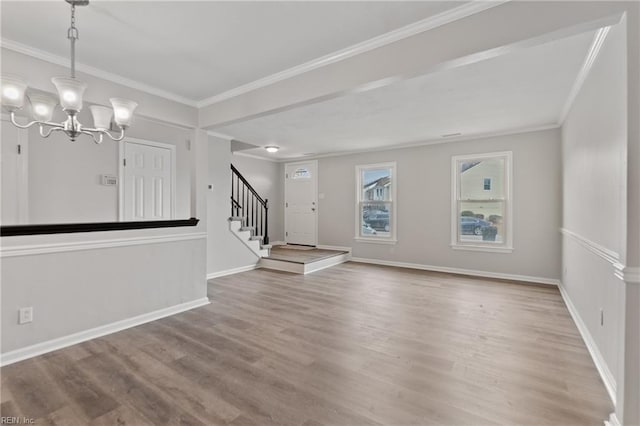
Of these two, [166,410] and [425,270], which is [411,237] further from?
[166,410]

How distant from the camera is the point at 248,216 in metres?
7.42

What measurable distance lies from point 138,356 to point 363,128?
14.0 ft

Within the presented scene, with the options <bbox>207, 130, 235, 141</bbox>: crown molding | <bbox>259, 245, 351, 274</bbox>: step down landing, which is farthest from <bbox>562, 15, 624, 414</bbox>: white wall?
<bbox>207, 130, 235, 141</bbox>: crown molding

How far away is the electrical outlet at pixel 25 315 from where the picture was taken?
253cm

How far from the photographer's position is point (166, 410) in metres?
1.87

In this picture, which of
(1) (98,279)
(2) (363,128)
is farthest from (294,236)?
(1) (98,279)

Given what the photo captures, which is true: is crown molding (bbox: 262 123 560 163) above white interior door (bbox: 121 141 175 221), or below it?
above

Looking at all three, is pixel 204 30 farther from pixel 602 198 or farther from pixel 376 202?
pixel 376 202

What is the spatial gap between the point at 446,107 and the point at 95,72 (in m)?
4.01

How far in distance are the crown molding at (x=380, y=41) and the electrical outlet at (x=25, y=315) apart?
2831 millimetres

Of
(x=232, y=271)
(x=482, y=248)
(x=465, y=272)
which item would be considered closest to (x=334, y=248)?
(x=232, y=271)

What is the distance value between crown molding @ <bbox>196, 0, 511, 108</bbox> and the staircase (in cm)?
306

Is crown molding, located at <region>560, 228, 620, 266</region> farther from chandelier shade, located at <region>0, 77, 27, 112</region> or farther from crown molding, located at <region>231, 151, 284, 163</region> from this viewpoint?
crown molding, located at <region>231, 151, 284, 163</region>

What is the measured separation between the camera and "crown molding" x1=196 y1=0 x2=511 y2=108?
2.01 metres
